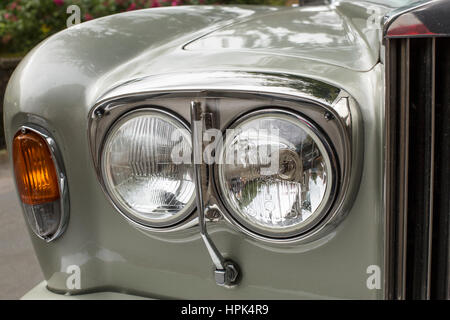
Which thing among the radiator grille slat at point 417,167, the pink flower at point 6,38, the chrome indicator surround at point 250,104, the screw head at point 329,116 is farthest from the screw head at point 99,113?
the pink flower at point 6,38

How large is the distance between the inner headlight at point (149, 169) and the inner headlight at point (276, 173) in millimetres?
100

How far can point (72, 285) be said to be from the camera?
129 cm

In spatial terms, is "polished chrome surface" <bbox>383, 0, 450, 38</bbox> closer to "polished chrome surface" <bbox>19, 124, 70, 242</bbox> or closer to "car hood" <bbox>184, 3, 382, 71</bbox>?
"car hood" <bbox>184, 3, 382, 71</bbox>

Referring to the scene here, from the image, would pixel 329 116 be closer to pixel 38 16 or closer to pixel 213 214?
pixel 213 214

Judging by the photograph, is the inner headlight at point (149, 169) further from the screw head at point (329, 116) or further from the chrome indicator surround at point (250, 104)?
the screw head at point (329, 116)

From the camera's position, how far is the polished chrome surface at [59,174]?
122cm

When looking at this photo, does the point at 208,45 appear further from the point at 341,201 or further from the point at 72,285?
the point at 72,285

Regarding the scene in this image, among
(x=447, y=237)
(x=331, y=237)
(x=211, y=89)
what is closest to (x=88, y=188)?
Result: (x=211, y=89)

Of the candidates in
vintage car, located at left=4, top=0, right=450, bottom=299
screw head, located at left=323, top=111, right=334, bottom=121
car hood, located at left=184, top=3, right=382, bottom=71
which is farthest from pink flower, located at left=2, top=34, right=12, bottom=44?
screw head, located at left=323, top=111, right=334, bottom=121

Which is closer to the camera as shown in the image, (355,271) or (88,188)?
(355,271)

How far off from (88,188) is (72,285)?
0.25m

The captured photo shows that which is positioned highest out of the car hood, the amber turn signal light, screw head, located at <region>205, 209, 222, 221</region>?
the car hood

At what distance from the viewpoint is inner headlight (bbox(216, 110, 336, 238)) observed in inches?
40.1
